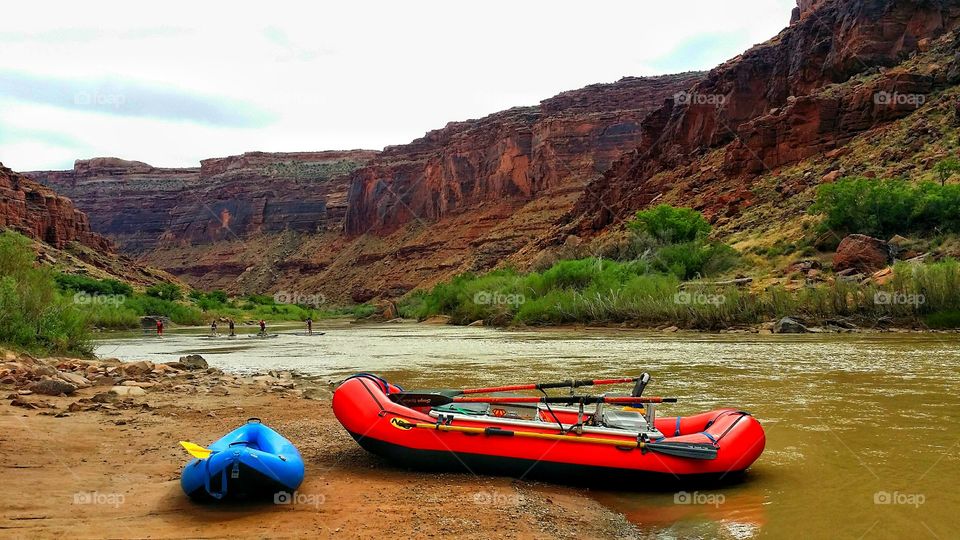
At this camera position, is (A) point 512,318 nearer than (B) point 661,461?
No

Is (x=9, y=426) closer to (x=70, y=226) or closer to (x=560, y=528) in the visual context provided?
(x=560, y=528)

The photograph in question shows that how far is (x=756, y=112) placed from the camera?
50.2 m

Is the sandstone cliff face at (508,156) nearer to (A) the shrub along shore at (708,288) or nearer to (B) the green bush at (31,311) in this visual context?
(A) the shrub along shore at (708,288)

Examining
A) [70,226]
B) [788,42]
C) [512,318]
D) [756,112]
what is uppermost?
[788,42]

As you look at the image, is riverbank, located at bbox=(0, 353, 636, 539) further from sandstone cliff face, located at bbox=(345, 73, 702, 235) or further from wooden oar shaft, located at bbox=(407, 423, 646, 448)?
sandstone cliff face, located at bbox=(345, 73, 702, 235)

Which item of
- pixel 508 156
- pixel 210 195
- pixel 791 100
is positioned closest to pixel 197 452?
pixel 791 100

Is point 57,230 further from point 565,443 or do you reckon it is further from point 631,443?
point 631,443

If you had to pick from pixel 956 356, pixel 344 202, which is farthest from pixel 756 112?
pixel 344 202

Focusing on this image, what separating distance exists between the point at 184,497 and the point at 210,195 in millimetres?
135811

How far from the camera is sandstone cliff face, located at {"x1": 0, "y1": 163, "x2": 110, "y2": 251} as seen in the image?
48656 millimetres

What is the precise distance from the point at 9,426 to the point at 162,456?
5.58 ft

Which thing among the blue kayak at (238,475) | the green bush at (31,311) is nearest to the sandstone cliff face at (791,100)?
the green bush at (31,311)

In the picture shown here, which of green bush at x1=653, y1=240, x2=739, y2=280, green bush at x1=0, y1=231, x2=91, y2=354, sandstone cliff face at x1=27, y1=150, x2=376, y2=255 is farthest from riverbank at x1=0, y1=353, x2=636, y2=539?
sandstone cliff face at x1=27, y1=150, x2=376, y2=255

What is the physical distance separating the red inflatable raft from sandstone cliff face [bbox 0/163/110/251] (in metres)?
48.6
